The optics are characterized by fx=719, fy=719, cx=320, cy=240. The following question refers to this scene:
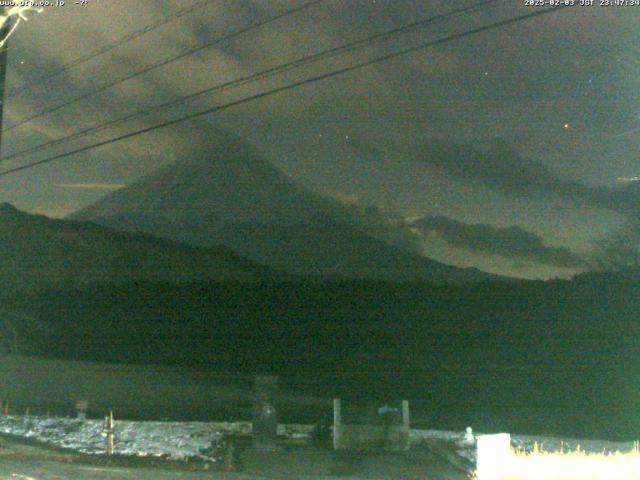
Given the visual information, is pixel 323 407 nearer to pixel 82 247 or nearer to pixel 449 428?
pixel 449 428

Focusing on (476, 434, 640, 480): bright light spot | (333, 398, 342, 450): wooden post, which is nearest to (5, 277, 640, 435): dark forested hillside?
(333, 398, 342, 450): wooden post

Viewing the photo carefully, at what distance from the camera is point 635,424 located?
1673cm

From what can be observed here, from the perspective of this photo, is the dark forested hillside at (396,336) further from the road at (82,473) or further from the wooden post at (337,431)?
the road at (82,473)

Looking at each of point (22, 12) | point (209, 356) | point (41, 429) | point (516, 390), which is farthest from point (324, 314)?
point (22, 12)

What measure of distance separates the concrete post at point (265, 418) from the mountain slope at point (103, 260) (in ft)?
35.6

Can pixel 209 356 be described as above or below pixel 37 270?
below

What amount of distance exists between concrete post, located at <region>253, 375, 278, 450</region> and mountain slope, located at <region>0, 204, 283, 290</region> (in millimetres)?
10856

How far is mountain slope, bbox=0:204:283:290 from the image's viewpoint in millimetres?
24172

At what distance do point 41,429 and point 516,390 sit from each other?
12913 millimetres

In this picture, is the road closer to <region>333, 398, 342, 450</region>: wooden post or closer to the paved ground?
the paved ground

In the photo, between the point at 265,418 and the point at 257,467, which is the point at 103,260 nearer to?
the point at 265,418

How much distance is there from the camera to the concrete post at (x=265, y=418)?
40.6 ft

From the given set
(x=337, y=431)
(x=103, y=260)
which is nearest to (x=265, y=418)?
(x=337, y=431)

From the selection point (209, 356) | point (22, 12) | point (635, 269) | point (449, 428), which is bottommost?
point (449, 428)
